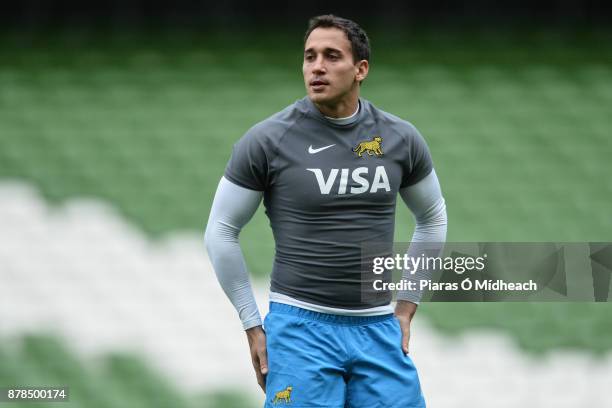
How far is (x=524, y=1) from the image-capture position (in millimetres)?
5730

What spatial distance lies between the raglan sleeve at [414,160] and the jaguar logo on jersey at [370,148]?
0.26 feet

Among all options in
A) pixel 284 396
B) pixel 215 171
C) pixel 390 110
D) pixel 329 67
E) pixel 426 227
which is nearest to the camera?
pixel 284 396

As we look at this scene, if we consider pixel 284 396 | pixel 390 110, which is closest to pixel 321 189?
pixel 284 396

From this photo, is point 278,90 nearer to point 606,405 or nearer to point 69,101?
point 69,101

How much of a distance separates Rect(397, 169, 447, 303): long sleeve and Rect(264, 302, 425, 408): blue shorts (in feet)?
0.74

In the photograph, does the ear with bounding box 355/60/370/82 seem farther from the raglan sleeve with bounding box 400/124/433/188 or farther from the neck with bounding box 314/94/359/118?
the raglan sleeve with bounding box 400/124/433/188

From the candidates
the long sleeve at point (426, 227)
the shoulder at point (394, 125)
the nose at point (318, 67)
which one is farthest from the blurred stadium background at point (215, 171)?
the nose at point (318, 67)

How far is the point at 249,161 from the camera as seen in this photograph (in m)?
2.13

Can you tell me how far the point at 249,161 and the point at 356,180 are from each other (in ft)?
0.85

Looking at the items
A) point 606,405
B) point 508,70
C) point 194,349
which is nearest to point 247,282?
point 194,349

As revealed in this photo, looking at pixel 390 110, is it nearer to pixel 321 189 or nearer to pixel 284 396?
pixel 321 189

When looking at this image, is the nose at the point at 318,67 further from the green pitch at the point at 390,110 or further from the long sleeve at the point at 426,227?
the green pitch at the point at 390,110

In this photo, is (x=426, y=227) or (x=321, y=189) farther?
(x=426, y=227)

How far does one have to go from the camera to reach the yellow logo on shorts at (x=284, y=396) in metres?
2.08
